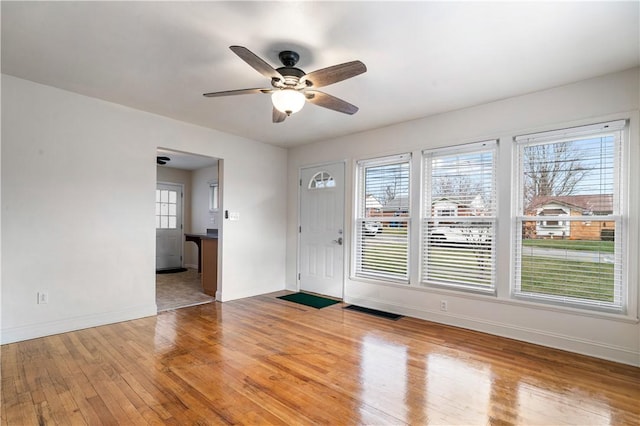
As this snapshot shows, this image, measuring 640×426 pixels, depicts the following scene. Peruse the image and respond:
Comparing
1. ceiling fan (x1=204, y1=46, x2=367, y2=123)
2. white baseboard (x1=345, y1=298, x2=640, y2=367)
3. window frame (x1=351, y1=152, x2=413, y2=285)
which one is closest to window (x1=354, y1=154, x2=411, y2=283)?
window frame (x1=351, y1=152, x2=413, y2=285)

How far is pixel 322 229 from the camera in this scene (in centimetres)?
530

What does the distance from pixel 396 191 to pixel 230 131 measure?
8.61ft

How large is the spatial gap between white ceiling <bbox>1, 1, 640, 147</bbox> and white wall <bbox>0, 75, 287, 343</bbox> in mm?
343

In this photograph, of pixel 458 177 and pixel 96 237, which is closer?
pixel 96 237

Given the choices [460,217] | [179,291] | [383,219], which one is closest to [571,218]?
[460,217]

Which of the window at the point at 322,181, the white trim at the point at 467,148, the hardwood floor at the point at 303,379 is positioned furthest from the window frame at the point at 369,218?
the hardwood floor at the point at 303,379

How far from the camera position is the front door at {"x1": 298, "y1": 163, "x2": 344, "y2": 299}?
200 inches

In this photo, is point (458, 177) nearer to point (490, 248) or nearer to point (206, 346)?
point (490, 248)

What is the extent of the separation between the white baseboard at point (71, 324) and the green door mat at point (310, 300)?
6.31 ft

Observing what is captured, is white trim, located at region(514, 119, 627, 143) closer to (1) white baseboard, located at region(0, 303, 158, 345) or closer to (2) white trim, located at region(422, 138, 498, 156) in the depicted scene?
(2) white trim, located at region(422, 138, 498, 156)

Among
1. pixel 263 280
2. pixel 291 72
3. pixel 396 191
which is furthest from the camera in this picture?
pixel 263 280

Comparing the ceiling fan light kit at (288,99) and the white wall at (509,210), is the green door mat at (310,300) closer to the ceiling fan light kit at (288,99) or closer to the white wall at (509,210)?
the white wall at (509,210)

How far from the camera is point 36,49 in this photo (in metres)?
2.60

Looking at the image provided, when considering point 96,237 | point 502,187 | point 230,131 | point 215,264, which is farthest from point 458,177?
point 96,237
